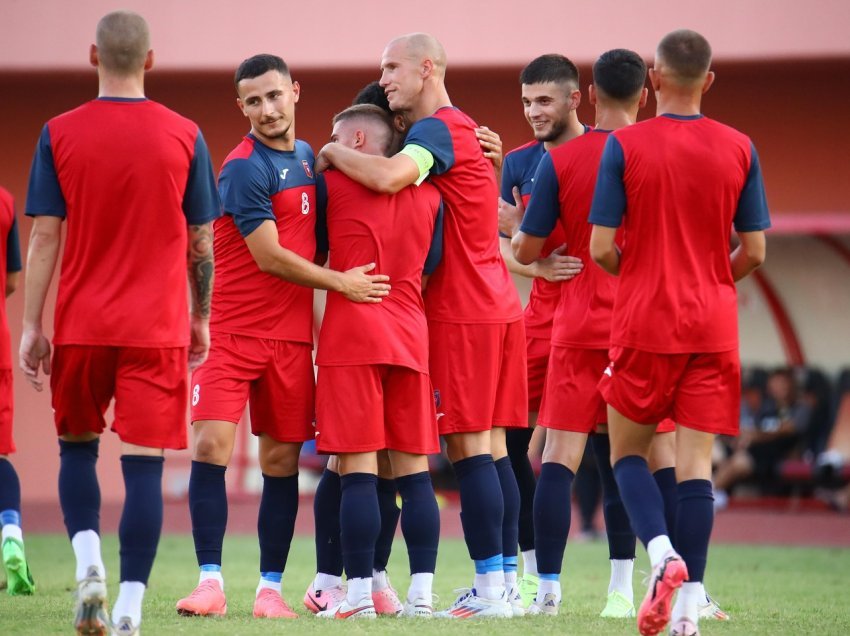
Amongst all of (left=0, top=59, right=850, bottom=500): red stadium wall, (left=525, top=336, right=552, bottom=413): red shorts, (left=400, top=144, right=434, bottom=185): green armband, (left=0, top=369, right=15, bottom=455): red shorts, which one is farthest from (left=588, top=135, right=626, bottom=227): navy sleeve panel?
(left=0, top=59, right=850, bottom=500): red stadium wall

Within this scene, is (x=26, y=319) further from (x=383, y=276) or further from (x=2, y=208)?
(x=2, y=208)

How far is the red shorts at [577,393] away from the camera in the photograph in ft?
19.7

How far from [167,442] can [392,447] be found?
1.14 metres

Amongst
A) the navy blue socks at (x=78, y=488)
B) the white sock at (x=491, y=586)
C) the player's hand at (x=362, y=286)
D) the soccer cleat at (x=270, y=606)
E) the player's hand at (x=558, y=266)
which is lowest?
the soccer cleat at (x=270, y=606)

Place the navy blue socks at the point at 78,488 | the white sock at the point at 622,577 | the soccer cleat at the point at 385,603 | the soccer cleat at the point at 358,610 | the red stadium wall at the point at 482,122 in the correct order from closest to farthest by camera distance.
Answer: the navy blue socks at the point at 78,488, the soccer cleat at the point at 358,610, the soccer cleat at the point at 385,603, the white sock at the point at 622,577, the red stadium wall at the point at 482,122

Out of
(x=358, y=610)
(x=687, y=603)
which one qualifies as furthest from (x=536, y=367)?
(x=687, y=603)

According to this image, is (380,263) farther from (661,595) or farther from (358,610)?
(661,595)

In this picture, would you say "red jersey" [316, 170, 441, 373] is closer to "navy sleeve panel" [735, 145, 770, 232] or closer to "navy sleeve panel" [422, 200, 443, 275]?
"navy sleeve panel" [422, 200, 443, 275]

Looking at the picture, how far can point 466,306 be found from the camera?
19.2 feet

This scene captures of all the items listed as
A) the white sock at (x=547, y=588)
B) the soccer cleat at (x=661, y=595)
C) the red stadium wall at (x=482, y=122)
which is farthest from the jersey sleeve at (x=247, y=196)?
the red stadium wall at (x=482, y=122)

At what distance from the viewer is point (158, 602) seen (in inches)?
253

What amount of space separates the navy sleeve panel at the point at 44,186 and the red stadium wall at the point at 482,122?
29.8ft

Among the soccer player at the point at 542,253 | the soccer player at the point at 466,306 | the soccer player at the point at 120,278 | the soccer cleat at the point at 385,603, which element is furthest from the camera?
the soccer player at the point at 542,253

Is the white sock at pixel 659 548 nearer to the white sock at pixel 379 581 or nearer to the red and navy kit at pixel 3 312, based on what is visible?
the white sock at pixel 379 581
